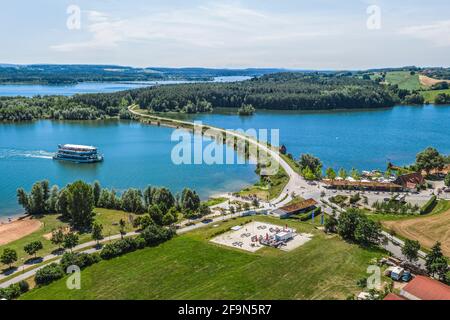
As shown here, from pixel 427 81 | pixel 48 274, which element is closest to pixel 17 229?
pixel 48 274

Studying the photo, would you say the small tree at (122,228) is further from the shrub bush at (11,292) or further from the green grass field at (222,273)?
the shrub bush at (11,292)

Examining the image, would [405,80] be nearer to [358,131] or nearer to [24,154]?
[358,131]

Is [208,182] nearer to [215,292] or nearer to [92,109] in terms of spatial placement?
[215,292]

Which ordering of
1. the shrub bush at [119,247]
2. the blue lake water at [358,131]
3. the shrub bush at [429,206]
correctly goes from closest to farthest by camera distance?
the shrub bush at [119,247] < the shrub bush at [429,206] < the blue lake water at [358,131]

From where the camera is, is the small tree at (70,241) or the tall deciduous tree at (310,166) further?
the tall deciduous tree at (310,166)

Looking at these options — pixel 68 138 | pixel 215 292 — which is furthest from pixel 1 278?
pixel 68 138

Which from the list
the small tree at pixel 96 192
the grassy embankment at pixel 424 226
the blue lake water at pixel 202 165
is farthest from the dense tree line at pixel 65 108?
the grassy embankment at pixel 424 226

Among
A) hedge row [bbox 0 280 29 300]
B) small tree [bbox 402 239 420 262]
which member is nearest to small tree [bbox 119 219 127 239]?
hedge row [bbox 0 280 29 300]
